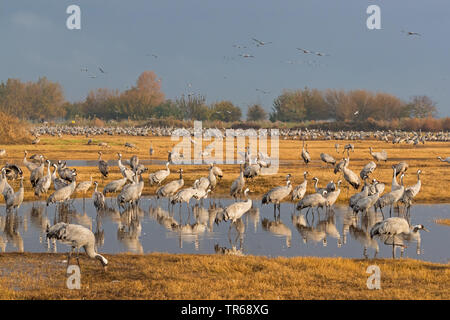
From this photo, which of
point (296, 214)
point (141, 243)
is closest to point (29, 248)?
point (141, 243)

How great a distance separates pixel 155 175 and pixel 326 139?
184 feet

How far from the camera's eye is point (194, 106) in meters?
125

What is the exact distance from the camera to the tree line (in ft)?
389

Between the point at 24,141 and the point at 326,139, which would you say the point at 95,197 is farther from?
the point at 326,139

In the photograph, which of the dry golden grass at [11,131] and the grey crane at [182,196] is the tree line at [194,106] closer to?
the dry golden grass at [11,131]

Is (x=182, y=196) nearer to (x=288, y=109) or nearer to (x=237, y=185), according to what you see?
(x=237, y=185)

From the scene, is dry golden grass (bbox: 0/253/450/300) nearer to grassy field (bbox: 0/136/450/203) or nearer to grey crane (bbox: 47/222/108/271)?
grey crane (bbox: 47/222/108/271)

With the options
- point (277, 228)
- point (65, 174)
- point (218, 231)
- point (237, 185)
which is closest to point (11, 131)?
point (65, 174)

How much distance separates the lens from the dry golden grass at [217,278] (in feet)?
34.3

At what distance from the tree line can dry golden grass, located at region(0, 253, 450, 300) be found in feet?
337

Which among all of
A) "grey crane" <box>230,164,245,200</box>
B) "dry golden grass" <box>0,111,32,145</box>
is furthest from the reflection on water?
"dry golden grass" <box>0,111,32,145</box>

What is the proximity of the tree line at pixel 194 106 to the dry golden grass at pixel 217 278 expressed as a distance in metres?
103

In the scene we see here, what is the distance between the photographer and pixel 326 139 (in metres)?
77.8

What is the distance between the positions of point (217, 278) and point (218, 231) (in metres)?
5.59
